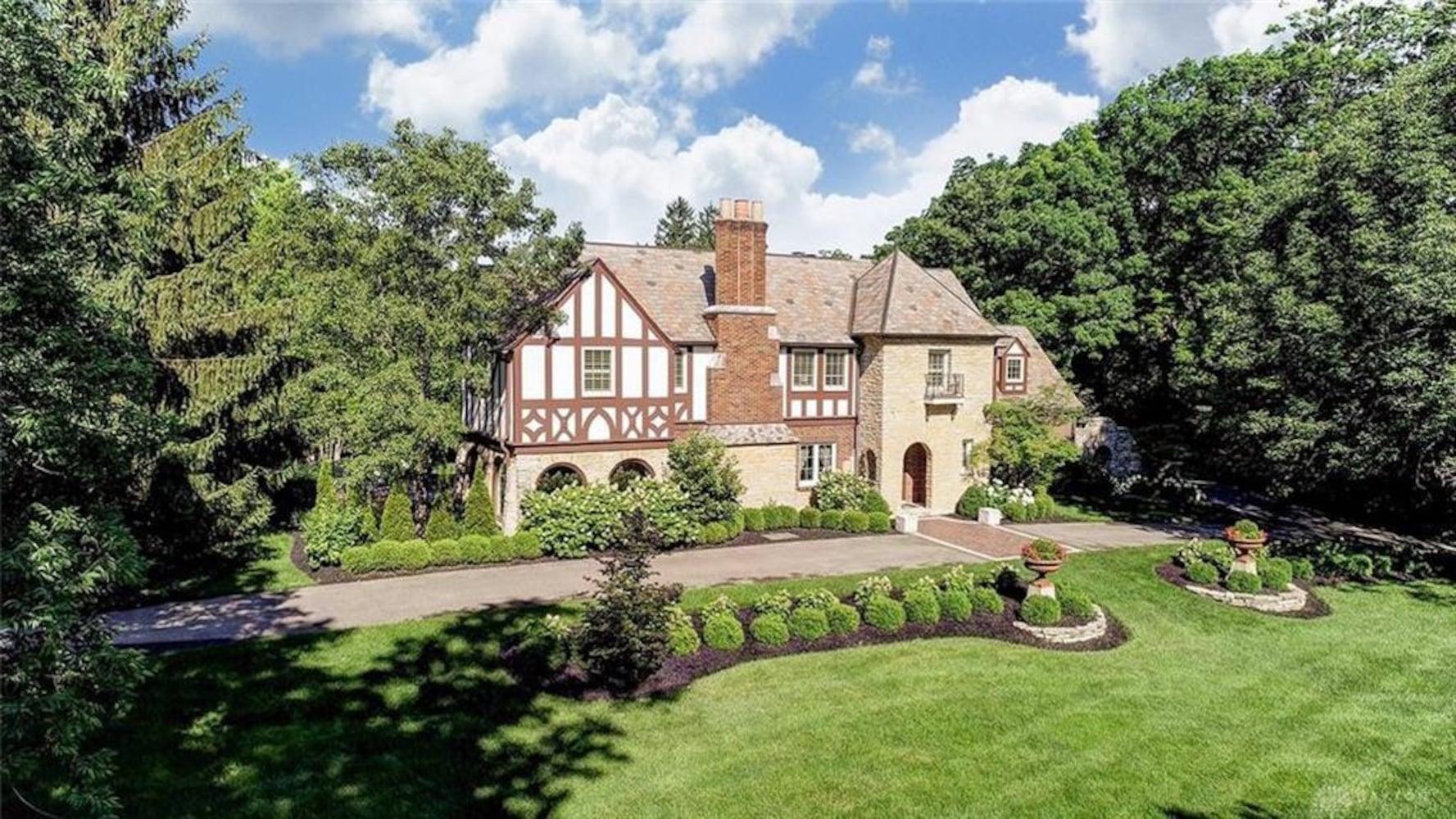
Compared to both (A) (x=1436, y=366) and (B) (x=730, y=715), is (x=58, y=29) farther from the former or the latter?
(A) (x=1436, y=366)

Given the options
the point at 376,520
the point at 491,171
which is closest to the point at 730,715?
the point at 376,520

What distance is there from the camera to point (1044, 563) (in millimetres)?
15711

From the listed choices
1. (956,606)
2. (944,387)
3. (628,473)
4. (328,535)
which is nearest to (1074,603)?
(956,606)

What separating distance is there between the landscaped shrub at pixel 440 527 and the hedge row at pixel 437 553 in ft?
1.48

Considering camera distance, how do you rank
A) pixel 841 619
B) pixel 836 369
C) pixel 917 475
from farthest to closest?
pixel 917 475
pixel 836 369
pixel 841 619

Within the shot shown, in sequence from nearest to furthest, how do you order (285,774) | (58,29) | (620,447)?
(58,29) < (285,774) < (620,447)

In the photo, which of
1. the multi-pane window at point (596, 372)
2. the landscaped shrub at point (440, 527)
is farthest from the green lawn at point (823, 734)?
the multi-pane window at point (596, 372)

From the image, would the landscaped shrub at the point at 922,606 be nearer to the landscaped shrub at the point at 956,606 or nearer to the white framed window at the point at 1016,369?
the landscaped shrub at the point at 956,606

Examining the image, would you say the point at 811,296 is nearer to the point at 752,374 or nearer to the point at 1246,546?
the point at 752,374

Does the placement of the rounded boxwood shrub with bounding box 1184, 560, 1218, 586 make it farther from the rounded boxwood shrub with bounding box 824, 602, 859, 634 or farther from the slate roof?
the slate roof

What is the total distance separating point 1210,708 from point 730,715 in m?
7.34

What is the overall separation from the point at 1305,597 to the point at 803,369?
48.3 feet

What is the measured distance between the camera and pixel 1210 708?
12344 millimetres

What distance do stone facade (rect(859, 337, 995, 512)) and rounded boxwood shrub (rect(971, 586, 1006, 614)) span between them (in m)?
10.8
